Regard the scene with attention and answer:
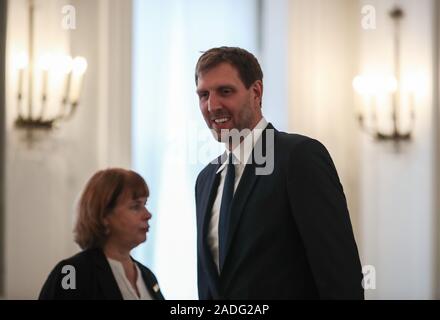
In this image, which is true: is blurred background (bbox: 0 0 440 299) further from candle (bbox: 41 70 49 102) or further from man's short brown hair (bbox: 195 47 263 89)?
man's short brown hair (bbox: 195 47 263 89)

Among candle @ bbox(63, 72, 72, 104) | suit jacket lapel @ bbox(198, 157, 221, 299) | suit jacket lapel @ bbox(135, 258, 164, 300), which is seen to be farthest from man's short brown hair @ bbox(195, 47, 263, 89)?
candle @ bbox(63, 72, 72, 104)

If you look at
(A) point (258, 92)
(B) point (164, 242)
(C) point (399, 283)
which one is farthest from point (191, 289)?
(A) point (258, 92)

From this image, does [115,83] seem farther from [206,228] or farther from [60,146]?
[206,228]

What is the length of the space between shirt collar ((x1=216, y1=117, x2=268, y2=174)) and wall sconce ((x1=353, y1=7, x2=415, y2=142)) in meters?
2.49

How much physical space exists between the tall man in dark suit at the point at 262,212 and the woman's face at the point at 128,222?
0.16 metres

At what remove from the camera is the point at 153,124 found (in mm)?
3943

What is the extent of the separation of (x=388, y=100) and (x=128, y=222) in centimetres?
285

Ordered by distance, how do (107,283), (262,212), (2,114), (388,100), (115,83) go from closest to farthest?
(107,283), (262,212), (2,114), (115,83), (388,100)

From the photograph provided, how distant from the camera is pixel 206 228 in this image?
1.68m

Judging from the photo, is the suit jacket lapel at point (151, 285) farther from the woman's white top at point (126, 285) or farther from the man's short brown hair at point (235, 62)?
the man's short brown hair at point (235, 62)

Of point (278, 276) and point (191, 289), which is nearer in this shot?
point (278, 276)

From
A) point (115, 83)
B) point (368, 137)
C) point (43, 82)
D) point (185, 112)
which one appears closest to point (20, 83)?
point (43, 82)
